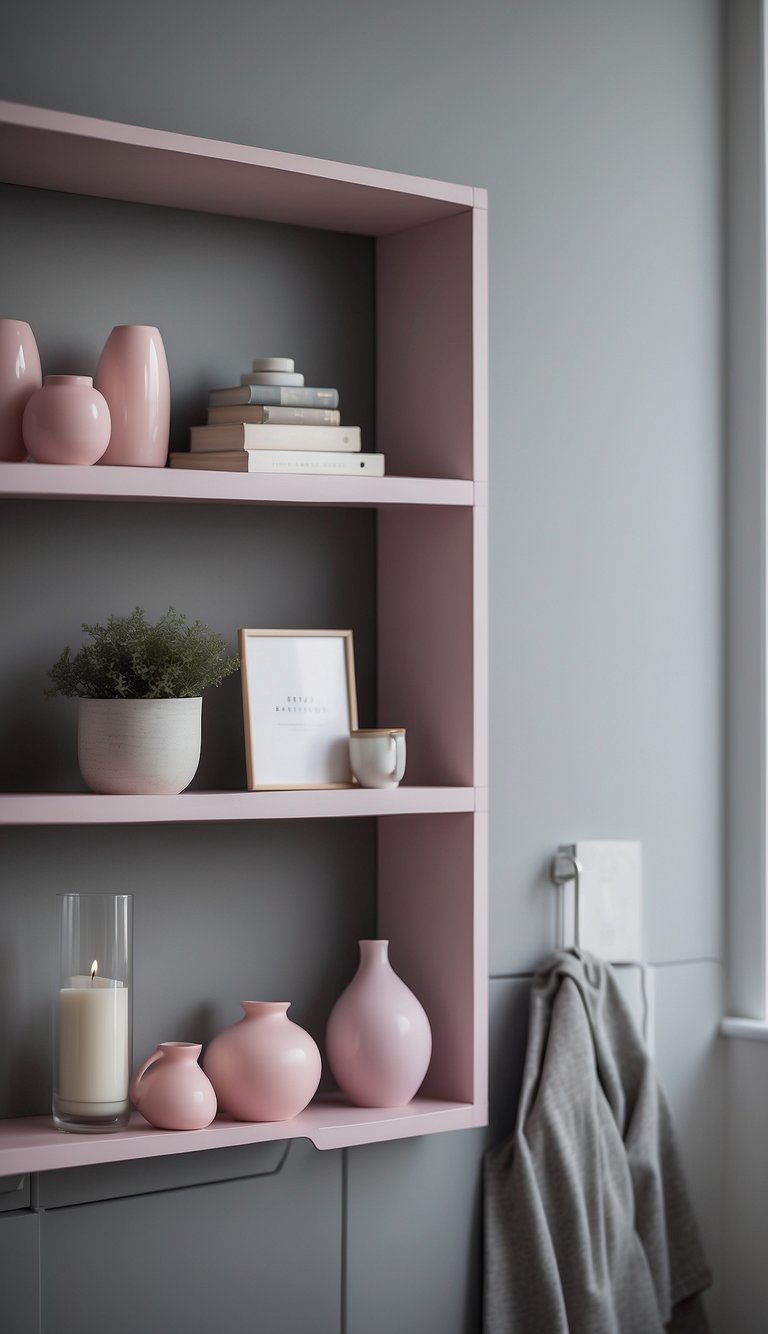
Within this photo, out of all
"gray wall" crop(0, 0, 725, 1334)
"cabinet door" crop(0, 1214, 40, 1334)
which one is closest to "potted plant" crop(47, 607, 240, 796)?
"gray wall" crop(0, 0, 725, 1334)

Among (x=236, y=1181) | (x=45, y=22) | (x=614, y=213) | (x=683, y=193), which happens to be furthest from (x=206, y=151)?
(x=236, y=1181)

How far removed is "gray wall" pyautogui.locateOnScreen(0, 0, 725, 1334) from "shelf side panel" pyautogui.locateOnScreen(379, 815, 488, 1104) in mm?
97

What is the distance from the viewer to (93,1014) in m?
1.60

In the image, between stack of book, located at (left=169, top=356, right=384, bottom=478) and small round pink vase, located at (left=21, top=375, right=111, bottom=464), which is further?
stack of book, located at (left=169, top=356, right=384, bottom=478)

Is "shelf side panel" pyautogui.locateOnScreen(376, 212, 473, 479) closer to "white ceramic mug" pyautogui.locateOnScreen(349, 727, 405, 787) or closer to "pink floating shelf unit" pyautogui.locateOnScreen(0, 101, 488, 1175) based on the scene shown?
"pink floating shelf unit" pyautogui.locateOnScreen(0, 101, 488, 1175)

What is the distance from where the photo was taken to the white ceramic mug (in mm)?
1752

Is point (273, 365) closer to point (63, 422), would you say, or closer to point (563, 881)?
point (63, 422)

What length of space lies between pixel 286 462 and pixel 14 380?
31cm

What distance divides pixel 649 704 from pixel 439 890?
1.71ft

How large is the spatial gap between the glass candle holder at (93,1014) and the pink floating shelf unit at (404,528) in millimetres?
36

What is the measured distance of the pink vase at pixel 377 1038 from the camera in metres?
1.75

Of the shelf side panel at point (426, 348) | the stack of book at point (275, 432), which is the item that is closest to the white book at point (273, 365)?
the stack of book at point (275, 432)

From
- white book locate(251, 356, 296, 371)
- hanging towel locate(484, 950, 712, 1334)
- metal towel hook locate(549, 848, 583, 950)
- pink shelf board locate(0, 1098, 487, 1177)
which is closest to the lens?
pink shelf board locate(0, 1098, 487, 1177)

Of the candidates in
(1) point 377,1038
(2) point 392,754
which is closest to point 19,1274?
(1) point 377,1038
